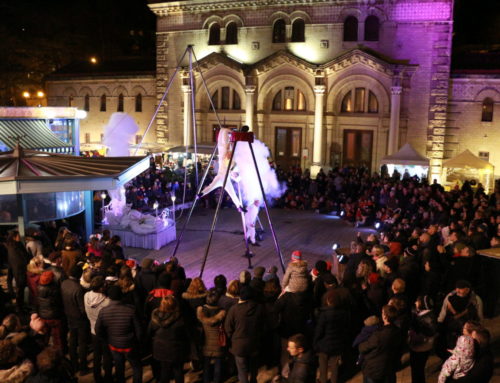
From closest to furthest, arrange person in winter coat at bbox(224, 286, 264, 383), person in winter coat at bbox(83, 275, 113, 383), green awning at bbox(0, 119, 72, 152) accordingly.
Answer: person in winter coat at bbox(224, 286, 264, 383)
person in winter coat at bbox(83, 275, 113, 383)
green awning at bbox(0, 119, 72, 152)

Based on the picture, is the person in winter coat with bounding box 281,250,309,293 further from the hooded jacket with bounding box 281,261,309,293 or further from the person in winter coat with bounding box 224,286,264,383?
the person in winter coat with bounding box 224,286,264,383

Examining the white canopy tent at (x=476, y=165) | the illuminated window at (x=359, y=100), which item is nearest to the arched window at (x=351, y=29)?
the illuminated window at (x=359, y=100)

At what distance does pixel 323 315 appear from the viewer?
6.74 metres

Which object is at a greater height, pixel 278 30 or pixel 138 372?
pixel 278 30

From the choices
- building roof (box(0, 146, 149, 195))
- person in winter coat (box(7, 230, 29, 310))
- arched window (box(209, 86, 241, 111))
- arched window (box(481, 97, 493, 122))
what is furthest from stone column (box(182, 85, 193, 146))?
person in winter coat (box(7, 230, 29, 310))

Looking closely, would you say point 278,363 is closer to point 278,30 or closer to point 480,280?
point 480,280

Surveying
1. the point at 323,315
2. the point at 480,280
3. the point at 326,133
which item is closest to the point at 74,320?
the point at 323,315

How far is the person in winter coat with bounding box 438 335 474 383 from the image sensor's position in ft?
18.5

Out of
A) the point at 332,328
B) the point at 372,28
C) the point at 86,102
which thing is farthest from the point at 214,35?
the point at 332,328

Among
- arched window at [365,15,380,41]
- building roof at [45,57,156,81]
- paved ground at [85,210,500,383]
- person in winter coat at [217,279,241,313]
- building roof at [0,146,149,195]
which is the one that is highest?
arched window at [365,15,380,41]

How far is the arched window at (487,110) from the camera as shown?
1019 inches

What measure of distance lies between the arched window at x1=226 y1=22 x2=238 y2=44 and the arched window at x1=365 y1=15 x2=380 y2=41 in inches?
313

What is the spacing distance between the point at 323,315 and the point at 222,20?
27678 millimetres

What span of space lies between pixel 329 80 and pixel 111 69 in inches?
714
